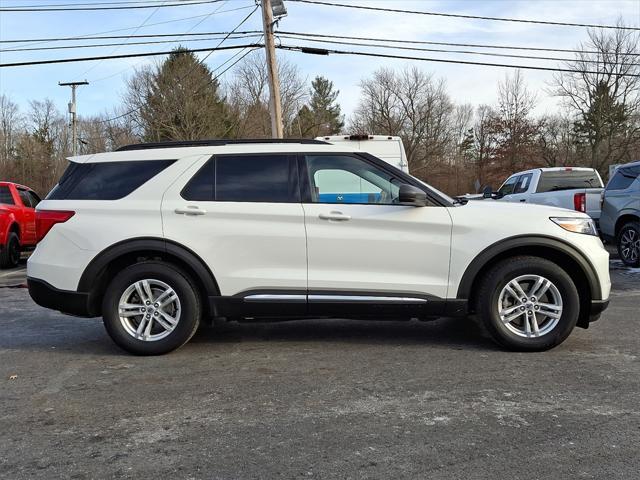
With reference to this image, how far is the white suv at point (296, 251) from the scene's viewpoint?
4738mm

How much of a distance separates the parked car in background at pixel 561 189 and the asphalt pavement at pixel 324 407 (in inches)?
228

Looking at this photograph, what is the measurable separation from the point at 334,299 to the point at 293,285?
371mm

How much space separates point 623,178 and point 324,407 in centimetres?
894

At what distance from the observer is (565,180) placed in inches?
476

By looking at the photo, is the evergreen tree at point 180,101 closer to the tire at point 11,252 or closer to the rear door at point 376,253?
the tire at point 11,252

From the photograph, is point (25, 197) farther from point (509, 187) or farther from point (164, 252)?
point (509, 187)

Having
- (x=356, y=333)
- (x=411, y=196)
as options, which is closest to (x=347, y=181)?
(x=411, y=196)

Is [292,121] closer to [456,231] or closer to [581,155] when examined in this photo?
[581,155]

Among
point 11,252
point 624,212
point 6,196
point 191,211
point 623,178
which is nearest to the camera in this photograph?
point 191,211

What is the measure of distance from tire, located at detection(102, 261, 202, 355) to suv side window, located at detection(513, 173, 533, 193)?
9.40m

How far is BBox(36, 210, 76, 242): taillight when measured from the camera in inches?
192

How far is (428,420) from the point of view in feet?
11.4

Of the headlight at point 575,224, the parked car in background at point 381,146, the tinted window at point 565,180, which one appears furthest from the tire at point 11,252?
the tinted window at point 565,180

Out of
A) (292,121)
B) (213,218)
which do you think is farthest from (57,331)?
(292,121)
